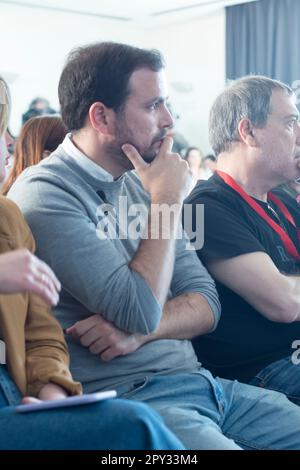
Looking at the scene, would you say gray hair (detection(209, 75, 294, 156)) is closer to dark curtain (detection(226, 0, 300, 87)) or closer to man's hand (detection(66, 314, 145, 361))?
man's hand (detection(66, 314, 145, 361))

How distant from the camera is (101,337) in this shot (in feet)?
5.11

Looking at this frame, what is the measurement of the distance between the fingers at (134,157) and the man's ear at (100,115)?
0.07 meters

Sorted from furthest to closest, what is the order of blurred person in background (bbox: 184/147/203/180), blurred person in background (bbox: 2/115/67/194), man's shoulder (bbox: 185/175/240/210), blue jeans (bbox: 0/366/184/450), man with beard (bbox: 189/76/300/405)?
1. blurred person in background (bbox: 184/147/203/180)
2. blurred person in background (bbox: 2/115/67/194)
3. man's shoulder (bbox: 185/175/240/210)
4. man with beard (bbox: 189/76/300/405)
5. blue jeans (bbox: 0/366/184/450)

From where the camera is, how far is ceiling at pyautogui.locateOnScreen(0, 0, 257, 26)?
6.12 meters

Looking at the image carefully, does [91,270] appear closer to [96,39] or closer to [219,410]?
[219,410]

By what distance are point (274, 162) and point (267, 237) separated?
11.1 inches

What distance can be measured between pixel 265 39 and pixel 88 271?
5.08 meters

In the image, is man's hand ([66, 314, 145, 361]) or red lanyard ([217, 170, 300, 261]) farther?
red lanyard ([217, 170, 300, 261])

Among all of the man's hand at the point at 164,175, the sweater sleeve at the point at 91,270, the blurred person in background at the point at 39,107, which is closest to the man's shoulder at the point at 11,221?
the sweater sleeve at the point at 91,270

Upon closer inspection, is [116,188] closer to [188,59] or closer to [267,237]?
[267,237]

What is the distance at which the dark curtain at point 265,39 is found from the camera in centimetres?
598

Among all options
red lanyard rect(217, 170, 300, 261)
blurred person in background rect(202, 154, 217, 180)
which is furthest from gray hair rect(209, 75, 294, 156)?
blurred person in background rect(202, 154, 217, 180)

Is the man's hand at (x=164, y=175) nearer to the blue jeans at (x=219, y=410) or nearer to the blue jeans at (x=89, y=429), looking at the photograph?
the blue jeans at (x=219, y=410)

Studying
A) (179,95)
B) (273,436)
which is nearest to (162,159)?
(273,436)
